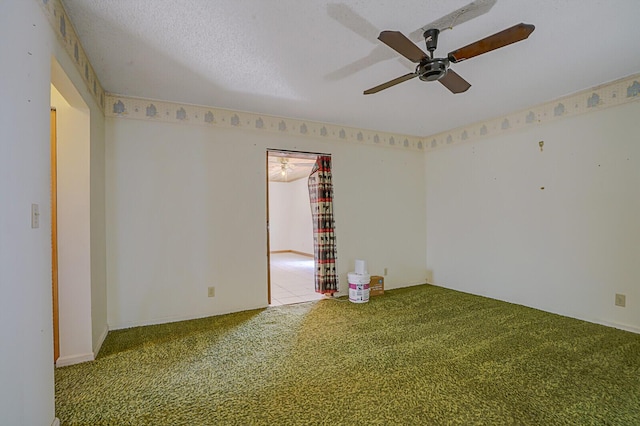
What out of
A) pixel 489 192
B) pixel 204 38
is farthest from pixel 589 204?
pixel 204 38

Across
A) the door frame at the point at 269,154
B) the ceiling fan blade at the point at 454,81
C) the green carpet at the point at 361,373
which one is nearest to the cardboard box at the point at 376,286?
the green carpet at the point at 361,373

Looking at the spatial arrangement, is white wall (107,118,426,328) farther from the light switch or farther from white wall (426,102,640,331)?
the light switch

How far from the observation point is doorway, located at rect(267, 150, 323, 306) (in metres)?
6.67

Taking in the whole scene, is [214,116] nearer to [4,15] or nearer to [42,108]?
[42,108]

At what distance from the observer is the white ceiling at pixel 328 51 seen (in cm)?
194

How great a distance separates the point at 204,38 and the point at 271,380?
2.36 meters

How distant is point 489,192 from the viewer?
418 cm

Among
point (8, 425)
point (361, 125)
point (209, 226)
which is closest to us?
point (8, 425)

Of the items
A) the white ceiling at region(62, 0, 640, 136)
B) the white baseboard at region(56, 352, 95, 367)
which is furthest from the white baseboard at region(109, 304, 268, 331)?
the white ceiling at region(62, 0, 640, 136)

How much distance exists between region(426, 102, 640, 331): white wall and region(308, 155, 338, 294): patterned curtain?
1.78m

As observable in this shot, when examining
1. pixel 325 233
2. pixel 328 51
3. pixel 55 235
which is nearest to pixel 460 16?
pixel 328 51

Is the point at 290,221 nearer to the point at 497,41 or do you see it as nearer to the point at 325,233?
the point at 325,233

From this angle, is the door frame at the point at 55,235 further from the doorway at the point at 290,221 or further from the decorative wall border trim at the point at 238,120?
the doorway at the point at 290,221

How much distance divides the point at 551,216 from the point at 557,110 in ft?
3.79
